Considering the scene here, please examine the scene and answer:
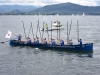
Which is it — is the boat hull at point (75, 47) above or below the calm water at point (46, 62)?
above

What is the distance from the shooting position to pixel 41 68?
38406mm

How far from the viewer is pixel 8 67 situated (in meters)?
38.7

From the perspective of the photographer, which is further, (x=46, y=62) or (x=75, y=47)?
(x=75, y=47)

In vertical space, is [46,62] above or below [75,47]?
below

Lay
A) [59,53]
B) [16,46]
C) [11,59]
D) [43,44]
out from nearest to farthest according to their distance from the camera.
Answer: [11,59]
[59,53]
[43,44]
[16,46]

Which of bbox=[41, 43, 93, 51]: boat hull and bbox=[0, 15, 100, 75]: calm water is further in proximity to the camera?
bbox=[41, 43, 93, 51]: boat hull

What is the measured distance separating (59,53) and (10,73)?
16.7 metres

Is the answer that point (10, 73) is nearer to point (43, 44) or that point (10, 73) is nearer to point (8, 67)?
point (8, 67)

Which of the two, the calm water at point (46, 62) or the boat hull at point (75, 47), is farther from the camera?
the boat hull at point (75, 47)

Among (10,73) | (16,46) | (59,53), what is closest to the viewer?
(10,73)

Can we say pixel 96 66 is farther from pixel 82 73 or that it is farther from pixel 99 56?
pixel 99 56

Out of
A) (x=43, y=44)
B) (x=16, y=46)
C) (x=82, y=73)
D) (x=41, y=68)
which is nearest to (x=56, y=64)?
(x=41, y=68)

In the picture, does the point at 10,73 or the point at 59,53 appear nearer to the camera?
the point at 10,73

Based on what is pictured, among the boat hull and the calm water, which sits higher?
the boat hull
